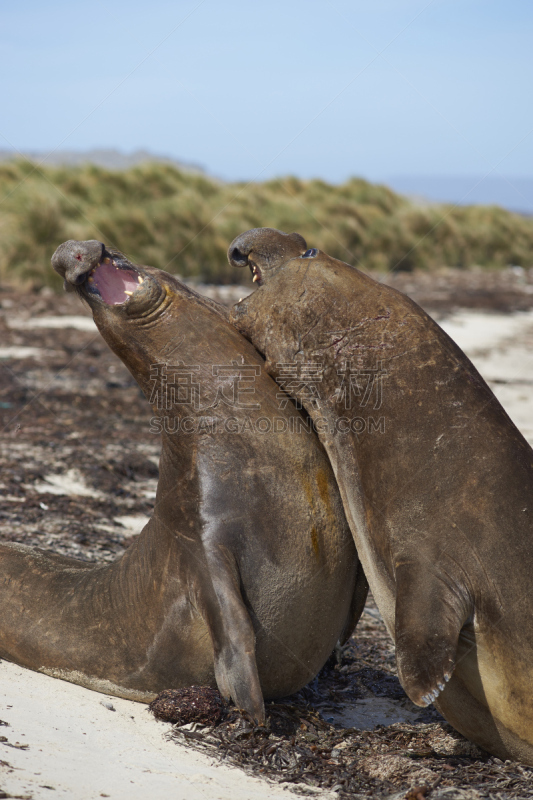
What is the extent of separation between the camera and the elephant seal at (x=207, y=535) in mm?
3951

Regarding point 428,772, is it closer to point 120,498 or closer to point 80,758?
point 80,758

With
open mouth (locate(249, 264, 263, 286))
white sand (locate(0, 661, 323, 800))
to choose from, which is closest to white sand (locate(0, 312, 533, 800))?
white sand (locate(0, 661, 323, 800))

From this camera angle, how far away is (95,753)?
3596 mm

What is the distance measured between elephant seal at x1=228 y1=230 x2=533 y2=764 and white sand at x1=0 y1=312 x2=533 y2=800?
2.74ft

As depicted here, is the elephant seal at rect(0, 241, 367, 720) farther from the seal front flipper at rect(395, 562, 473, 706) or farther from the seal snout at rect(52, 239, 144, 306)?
the seal front flipper at rect(395, 562, 473, 706)

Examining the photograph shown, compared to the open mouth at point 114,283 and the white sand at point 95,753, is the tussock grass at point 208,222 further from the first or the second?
the white sand at point 95,753

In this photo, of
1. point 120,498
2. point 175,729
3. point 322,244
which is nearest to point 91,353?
point 120,498

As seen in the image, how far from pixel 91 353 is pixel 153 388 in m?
9.68

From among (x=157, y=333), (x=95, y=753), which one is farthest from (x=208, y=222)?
(x=95, y=753)

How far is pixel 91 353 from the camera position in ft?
44.8

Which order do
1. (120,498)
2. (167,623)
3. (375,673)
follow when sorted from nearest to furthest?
(167,623) → (375,673) → (120,498)

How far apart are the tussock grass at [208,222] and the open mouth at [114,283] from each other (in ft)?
47.2

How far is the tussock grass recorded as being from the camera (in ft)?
63.5

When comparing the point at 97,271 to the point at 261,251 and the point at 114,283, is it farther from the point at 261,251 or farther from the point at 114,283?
the point at 261,251
